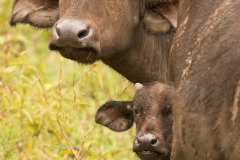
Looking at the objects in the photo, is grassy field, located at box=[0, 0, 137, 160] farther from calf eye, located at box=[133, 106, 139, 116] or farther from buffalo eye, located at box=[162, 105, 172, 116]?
buffalo eye, located at box=[162, 105, 172, 116]

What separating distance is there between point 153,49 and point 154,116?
1.02 metres

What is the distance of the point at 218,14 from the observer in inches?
245

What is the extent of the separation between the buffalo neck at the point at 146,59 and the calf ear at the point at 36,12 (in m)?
0.63

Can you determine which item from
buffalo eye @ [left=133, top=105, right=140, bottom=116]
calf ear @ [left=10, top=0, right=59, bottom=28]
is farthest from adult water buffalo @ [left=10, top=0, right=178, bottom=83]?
buffalo eye @ [left=133, top=105, right=140, bottom=116]

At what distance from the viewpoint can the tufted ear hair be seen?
8578 mm

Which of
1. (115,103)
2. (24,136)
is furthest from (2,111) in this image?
(115,103)

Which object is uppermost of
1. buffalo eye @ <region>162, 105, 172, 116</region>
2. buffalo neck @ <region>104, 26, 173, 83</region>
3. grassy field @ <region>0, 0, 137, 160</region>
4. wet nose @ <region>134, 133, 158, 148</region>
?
wet nose @ <region>134, 133, 158, 148</region>

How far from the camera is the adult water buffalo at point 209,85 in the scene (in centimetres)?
583

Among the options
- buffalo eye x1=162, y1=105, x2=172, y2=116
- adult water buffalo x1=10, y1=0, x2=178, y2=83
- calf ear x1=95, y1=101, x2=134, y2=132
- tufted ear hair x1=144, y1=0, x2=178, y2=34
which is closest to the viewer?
adult water buffalo x1=10, y1=0, x2=178, y2=83

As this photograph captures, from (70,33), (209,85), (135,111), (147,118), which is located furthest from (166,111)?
(209,85)

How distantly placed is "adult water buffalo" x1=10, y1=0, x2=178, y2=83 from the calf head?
0.93 ft

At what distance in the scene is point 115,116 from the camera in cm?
870

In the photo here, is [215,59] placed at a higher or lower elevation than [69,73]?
higher

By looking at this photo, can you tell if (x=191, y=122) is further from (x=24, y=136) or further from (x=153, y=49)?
(x=24, y=136)
